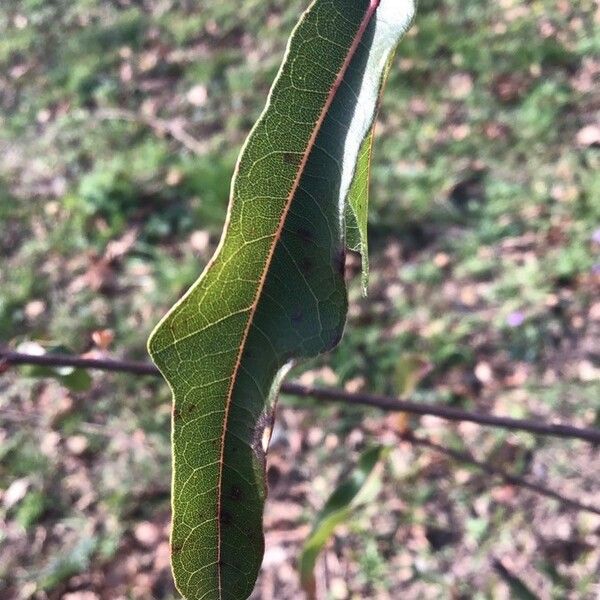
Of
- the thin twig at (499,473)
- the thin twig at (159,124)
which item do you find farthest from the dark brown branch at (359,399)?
the thin twig at (159,124)

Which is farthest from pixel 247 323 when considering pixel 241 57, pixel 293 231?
pixel 241 57

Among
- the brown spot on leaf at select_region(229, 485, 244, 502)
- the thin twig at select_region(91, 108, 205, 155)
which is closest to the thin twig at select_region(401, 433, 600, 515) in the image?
the brown spot on leaf at select_region(229, 485, 244, 502)

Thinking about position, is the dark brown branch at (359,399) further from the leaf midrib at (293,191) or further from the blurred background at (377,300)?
the blurred background at (377,300)

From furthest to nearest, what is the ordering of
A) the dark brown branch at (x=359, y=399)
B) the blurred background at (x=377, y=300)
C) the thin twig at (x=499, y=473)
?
the blurred background at (x=377, y=300), the thin twig at (x=499, y=473), the dark brown branch at (x=359, y=399)

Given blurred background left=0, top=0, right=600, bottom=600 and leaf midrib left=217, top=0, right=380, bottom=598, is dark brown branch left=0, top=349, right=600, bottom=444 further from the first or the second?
blurred background left=0, top=0, right=600, bottom=600

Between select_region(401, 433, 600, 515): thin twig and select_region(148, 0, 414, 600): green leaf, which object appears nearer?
select_region(148, 0, 414, 600): green leaf

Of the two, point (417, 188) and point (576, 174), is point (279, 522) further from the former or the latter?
point (576, 174)
